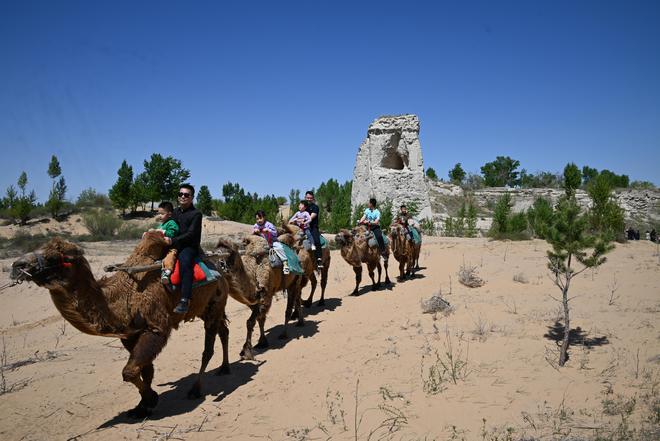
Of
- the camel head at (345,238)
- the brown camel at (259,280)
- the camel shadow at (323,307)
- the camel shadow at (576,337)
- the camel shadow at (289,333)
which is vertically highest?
the camel head at (345,238)

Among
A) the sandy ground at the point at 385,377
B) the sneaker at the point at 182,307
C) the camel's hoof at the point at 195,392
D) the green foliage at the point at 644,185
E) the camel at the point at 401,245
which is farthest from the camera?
the green foliage at the point at 644,185

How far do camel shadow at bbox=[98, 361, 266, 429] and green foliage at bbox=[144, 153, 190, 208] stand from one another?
4464 cm

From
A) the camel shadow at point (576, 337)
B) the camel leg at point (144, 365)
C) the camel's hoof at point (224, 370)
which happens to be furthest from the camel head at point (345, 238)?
the camel leg at point (144, 365)

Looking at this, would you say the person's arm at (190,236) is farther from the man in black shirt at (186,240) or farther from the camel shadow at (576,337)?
the camel shadow at (576,337)

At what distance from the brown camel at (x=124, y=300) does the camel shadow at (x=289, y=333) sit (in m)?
2.37

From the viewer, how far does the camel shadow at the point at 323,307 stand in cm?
1126

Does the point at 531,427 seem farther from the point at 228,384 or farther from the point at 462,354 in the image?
the point at 228,384

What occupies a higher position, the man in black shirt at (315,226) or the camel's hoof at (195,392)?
the man in black shirt at (315,226)

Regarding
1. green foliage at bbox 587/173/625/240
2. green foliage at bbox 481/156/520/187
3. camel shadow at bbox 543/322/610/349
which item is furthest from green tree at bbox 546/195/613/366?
green foliage at bbox 481/156/520/187

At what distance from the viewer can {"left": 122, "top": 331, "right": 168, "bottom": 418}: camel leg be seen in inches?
204

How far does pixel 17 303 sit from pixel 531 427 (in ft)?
59.7

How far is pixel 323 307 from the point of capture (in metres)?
11.7

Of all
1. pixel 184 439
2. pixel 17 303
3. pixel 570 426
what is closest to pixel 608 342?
pixel 570 426

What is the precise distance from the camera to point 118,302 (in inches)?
206
